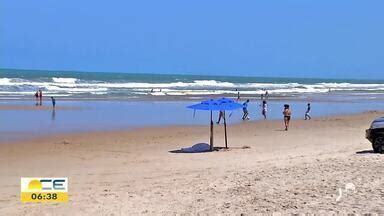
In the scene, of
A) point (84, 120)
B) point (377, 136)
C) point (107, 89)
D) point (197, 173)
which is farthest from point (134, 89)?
point (197, 173)

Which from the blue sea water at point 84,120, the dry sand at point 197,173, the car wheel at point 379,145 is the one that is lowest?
the blue sea water at point 84,120

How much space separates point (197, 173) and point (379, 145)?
468 cm

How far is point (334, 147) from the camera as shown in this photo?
51.6 feet

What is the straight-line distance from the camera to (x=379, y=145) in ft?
42.5

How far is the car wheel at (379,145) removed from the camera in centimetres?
1292

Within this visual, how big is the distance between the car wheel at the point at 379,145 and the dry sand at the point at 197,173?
0.19 m

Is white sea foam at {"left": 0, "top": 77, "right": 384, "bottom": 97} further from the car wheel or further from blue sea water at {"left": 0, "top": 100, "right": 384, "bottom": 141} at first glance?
the car wheel

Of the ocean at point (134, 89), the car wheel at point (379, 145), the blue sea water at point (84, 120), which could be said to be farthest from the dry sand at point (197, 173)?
the ocean at point (134, 89)

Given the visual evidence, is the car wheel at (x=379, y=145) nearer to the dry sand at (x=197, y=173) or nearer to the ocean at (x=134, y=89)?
the dry sand at (x=197, y=173)

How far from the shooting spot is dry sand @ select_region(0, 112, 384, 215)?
772 cm

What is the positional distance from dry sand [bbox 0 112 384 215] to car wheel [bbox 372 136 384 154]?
0.19 m

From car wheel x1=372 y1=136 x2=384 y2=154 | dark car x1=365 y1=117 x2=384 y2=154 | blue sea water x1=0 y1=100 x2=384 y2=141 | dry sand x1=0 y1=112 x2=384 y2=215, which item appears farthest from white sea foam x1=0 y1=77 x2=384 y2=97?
car wheel x1=372 y1=136 x2=384 y2=154

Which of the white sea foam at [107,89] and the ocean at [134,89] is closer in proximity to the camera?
the ocean at [134,89]

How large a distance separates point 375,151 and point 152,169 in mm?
5370
